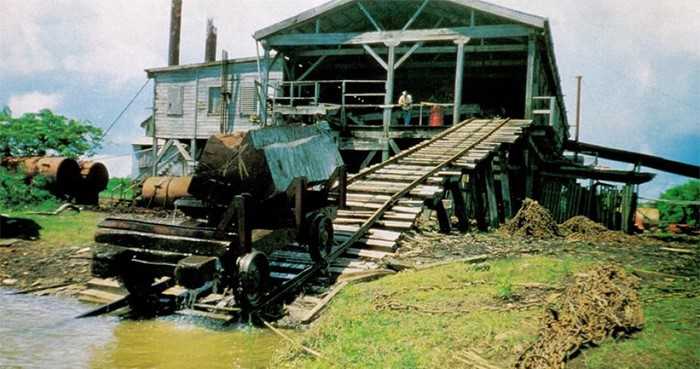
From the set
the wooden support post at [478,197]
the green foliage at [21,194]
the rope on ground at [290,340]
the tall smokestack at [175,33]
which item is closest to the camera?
the rope on ground at [290,340]

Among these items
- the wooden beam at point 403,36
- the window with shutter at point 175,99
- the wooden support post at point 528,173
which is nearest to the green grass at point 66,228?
the wooden beam at point 403,36

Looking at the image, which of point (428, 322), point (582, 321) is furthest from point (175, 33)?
point (582, 321)

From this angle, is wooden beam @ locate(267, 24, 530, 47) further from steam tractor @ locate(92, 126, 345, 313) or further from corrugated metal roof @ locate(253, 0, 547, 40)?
steam tractor @ locate(92, 126, 345, 313)

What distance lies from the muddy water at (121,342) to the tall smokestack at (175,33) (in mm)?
30359

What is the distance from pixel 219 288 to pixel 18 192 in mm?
12216

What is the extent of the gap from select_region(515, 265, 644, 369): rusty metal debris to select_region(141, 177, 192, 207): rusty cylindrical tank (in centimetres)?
1522

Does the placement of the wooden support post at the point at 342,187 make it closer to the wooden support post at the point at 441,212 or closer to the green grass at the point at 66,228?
the wooden support post at the point at 441,212

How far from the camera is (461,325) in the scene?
5.22 metres

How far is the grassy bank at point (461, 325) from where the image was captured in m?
4.34

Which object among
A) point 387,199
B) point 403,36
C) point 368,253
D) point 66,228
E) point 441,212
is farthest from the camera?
point 403,36

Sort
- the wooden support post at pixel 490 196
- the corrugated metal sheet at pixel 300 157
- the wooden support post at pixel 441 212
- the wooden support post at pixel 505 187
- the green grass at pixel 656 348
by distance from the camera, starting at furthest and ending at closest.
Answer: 1. the wooden support post at pixel 505 187
2. the wooden support post at pixel 490 196
3. the wooden support post at pixel 441 212
4. the corrugated metal sheet at pixel 300 157
5. the green grass at pixel 656 348

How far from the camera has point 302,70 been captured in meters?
23.1

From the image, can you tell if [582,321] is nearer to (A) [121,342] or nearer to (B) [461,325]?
(B) [461,325]

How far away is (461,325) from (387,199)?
5.14 metres
